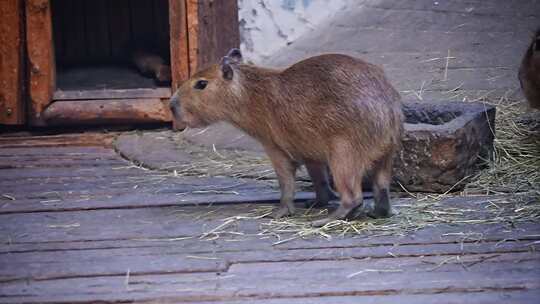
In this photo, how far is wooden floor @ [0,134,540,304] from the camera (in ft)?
10.8

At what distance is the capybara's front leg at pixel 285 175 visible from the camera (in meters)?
4.67

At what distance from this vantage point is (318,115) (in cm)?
441

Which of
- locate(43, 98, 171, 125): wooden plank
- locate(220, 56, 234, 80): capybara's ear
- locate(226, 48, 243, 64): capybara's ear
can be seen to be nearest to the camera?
locate(220, 56, 234, 80): capybara's ear

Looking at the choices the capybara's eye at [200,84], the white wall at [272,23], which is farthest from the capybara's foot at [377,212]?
the white wall at [272,23]

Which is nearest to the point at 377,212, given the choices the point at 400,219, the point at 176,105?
the point at 400,219

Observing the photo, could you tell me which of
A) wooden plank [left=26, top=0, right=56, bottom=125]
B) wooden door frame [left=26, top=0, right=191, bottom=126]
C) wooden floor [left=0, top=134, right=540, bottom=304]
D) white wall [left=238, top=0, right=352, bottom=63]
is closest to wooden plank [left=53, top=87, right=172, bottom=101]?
wooden door frame [left=26, top=0, right=191, bottom=126]

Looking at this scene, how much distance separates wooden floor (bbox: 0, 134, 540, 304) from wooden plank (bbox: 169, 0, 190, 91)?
1936mm

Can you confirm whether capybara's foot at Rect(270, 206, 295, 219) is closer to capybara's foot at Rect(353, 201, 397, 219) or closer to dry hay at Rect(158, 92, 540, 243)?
dry hay at Rect(158, 92, 540, 243)

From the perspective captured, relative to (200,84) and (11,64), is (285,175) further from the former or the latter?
(11,64)

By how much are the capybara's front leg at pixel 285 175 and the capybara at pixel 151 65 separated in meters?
3.28

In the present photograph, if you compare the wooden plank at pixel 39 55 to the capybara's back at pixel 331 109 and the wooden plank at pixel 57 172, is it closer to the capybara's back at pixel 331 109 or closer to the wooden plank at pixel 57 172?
the wooden plank at pixel 57 172

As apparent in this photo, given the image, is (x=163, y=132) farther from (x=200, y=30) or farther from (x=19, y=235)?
(x=19, y=235)

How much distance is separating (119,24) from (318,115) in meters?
5.53

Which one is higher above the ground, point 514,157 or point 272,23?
point 272,23
